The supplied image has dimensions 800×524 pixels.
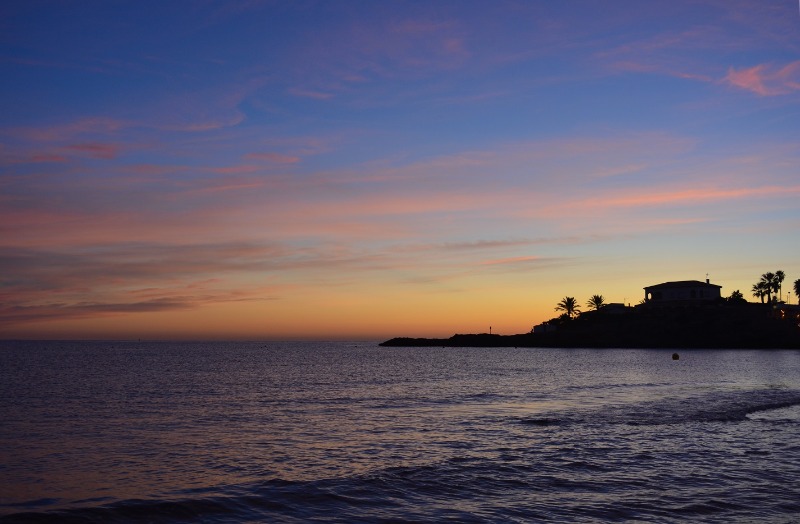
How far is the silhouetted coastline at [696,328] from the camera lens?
150875 mm

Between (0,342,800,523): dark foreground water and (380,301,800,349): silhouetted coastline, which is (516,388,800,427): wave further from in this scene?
(380,301,800,349): silhouetted coastline

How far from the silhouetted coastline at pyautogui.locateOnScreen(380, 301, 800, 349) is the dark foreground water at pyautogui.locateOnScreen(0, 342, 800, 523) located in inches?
4430

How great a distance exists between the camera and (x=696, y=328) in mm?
155250

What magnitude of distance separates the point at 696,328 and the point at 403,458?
14841cm

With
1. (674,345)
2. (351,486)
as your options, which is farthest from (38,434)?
(674,345)

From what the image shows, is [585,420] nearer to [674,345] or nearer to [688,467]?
[688,467]

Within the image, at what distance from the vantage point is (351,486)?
20.9 metres

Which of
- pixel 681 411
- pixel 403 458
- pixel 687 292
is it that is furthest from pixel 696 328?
pixel 403 458

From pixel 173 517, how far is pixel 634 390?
45.5 meters

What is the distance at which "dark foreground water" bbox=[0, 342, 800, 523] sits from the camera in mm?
18188

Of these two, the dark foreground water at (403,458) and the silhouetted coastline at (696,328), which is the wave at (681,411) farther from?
the silhouetted coastline at (696,328)

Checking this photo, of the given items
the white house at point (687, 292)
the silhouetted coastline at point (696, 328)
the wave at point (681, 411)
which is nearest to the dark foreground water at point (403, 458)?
the wave at point (681, 411)

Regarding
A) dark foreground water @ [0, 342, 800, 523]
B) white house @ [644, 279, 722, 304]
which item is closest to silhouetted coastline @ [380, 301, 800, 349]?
white house @ [644, 279, 722, 304]

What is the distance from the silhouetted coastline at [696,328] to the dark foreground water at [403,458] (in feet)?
369
